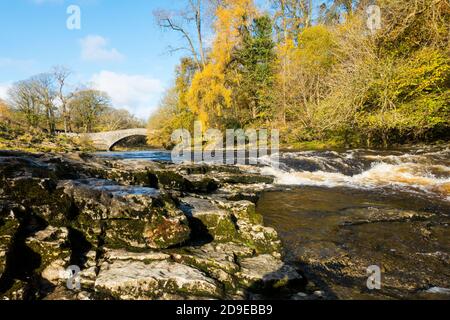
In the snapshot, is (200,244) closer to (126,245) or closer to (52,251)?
(126,245)

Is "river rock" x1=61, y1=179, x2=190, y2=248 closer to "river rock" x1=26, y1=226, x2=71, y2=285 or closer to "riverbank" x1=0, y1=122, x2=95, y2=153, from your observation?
"river rock" x1=26, y1=226, x2=71, y2=285

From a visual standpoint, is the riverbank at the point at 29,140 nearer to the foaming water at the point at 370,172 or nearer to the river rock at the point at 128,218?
the foaming water at the point at 370,172

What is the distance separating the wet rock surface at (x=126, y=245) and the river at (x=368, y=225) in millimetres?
525

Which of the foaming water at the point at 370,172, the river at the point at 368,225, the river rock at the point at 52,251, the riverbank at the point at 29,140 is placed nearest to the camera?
the river rock at the point at 52,251

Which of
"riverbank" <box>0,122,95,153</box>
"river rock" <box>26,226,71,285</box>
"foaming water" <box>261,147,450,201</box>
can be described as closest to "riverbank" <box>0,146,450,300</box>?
"river rock" <box>26,226,71,285</box>

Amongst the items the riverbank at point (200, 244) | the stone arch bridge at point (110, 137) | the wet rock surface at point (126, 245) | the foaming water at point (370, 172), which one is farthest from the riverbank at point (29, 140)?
the wet rock surface at point (126, 245)

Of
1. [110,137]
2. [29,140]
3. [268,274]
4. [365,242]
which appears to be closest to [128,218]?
[268,274]

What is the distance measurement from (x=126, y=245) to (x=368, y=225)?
3.95m

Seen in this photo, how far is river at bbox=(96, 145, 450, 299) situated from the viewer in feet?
10.4

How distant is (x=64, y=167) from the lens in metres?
5.97

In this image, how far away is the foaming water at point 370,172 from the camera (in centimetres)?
809

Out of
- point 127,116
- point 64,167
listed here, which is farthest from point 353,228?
point 127,116
